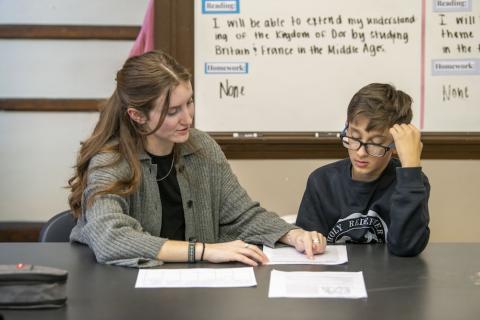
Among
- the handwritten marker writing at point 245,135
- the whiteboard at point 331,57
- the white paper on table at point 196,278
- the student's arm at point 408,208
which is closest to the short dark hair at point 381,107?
the student's arm at point 408,208

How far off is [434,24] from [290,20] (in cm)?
63

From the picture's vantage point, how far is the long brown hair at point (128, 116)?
214 centimetres

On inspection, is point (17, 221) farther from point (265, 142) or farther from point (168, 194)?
point (168, 194)

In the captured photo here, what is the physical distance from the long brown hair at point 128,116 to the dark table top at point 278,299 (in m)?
0.26

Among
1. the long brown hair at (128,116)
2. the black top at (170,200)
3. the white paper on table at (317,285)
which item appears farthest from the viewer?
the black top at (170,200)

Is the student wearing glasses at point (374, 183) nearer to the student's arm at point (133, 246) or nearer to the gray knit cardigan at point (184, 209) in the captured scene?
the gray knit cardigan at point (184, 209)

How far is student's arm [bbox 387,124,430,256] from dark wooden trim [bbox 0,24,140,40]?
6.90ft

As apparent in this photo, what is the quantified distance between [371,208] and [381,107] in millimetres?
315

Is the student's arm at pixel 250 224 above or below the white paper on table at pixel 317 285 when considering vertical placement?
above

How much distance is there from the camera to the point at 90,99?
12.8 ft

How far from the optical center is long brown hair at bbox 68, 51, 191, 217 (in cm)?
214

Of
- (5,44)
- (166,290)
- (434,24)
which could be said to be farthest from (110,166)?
(5,44)

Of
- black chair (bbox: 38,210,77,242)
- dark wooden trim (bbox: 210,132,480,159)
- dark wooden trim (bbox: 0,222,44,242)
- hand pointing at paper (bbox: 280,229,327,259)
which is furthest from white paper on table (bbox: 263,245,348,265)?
dark wooden trim (bbox: 0,222,44,242)

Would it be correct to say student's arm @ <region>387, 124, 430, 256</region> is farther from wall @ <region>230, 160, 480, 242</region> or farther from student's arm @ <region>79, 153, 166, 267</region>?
wall @ <region>230, 160, 480, 242</region>
